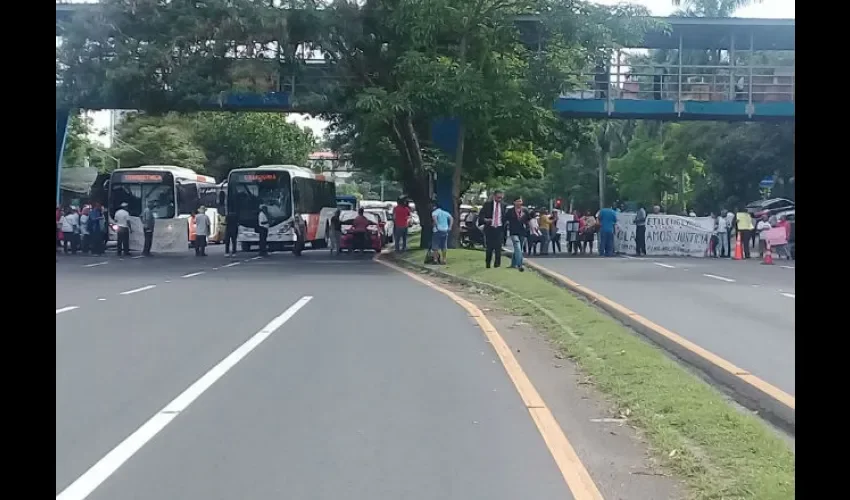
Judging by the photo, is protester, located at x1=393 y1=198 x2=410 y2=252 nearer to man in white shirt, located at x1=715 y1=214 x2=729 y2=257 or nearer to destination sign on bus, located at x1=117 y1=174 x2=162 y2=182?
man in white shirt, located at x1=715 y1=214 x2=729 y2=257

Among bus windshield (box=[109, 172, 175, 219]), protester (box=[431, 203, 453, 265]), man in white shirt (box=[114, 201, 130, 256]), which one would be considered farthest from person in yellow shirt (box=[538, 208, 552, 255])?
bus windshield (box=[109, 172, 175, 219])

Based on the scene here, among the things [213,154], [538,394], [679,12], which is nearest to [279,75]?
[679,12]

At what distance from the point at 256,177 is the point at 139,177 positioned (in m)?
4.57

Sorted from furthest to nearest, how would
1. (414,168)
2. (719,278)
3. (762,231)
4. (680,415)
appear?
(414,168) < (762,231) < (719,278) < (680,415)

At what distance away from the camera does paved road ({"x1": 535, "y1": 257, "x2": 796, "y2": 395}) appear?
37.9ft

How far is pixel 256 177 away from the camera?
123 ft

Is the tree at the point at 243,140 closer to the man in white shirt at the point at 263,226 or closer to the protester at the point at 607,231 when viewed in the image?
the man in white shirt at the point at 263,226

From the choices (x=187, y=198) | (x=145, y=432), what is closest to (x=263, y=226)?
(x=187, y=198)

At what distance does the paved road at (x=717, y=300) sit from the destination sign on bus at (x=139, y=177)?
1675 cm

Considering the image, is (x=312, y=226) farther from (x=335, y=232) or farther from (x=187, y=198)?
(x=335, y=232)

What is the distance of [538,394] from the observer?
952 centimetres

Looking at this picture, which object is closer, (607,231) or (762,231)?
(762,231)

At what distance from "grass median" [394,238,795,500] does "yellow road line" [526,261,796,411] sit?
32 centimetres
